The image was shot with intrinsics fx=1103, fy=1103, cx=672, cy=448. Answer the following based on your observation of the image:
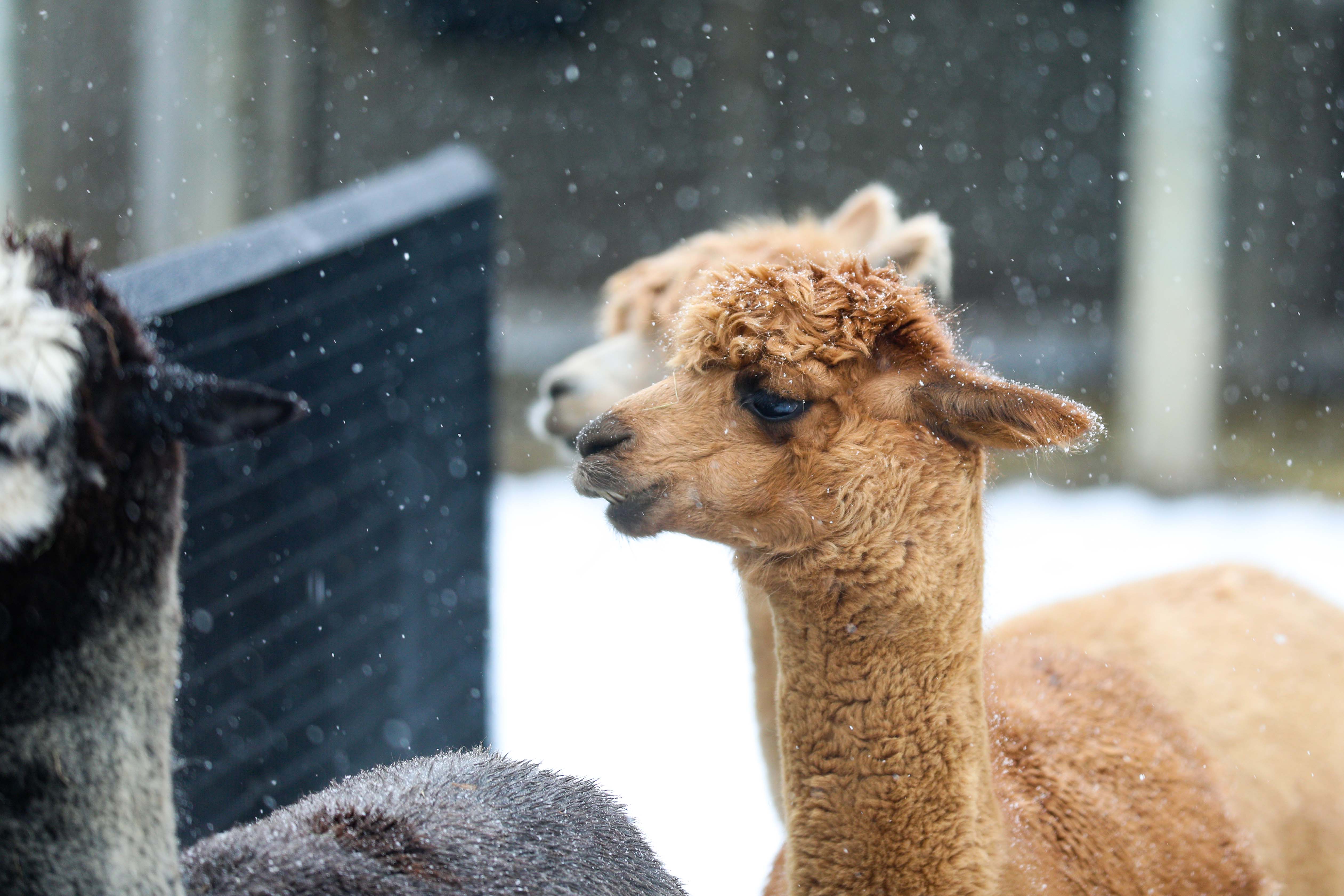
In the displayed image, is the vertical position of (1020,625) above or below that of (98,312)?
below

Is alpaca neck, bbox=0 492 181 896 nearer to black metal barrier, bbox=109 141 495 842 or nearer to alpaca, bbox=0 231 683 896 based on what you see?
alpaca, bbox=0 231 683 896

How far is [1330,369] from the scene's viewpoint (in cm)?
871

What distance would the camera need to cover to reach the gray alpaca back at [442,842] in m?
1.40

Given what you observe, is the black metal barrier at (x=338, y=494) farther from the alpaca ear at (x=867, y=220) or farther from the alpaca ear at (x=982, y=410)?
the alpaca ear at (x=982, y=410)

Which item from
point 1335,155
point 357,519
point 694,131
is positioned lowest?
point 357,519

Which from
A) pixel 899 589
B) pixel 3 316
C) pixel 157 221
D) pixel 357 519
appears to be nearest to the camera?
pixel 3 316

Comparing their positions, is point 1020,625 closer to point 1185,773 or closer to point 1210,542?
point 1185,773

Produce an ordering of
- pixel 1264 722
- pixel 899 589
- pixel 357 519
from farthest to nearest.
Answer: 1. pixel 357 519
2. pixel 1264 722
3. pixel 899 589

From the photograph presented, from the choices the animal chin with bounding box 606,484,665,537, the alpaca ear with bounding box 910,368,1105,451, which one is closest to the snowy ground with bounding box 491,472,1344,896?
the animal chin with bounding box 606,484,665,537

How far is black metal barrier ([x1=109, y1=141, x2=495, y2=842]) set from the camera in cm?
254

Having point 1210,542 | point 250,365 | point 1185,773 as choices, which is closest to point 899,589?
point 1185,773

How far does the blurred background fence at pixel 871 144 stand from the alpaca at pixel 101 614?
21.7ft

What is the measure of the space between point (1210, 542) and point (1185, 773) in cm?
442

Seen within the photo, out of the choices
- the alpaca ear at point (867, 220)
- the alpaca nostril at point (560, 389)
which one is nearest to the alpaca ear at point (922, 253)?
the alpaca ear at point (867, 220)
